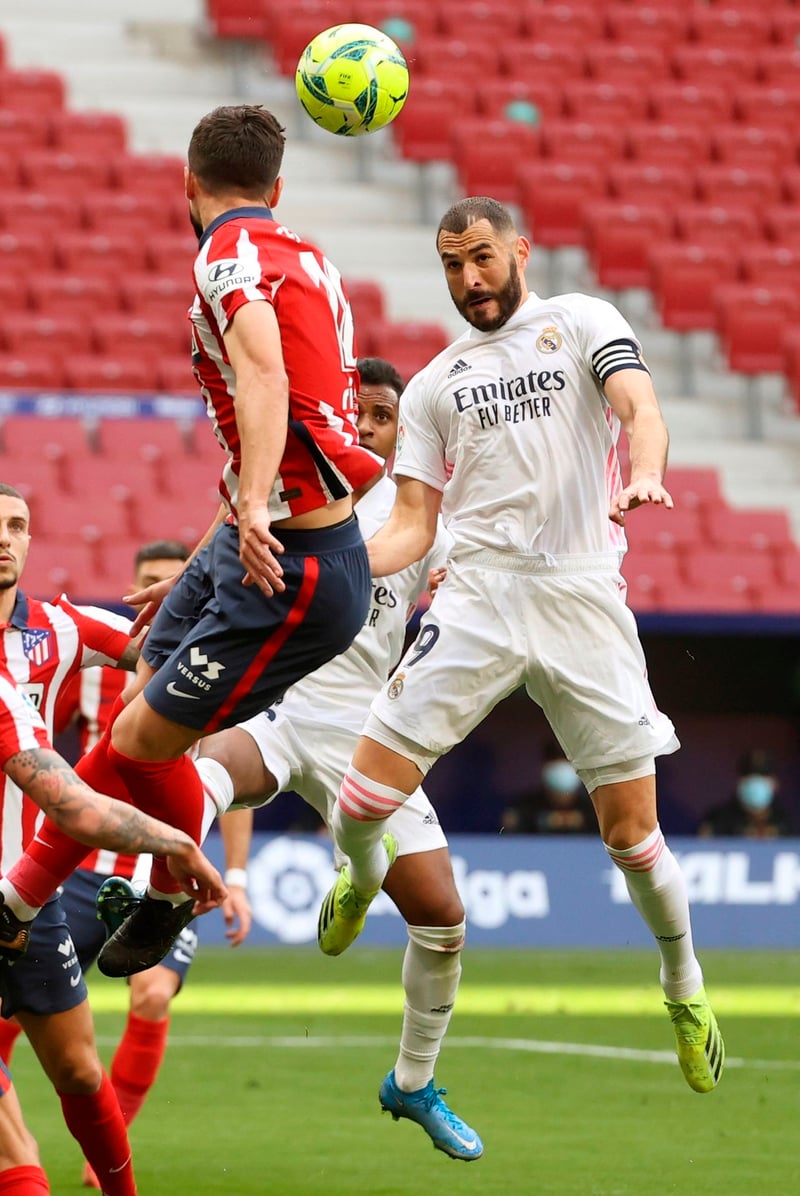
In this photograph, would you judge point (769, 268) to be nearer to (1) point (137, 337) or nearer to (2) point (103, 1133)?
(1) point (137, 337)

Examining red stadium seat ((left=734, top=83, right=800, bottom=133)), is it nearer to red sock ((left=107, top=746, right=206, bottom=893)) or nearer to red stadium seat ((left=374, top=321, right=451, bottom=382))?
red stadium seat ((left=374, top=321, right=451, bottom=382))

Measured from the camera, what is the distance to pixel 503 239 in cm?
657

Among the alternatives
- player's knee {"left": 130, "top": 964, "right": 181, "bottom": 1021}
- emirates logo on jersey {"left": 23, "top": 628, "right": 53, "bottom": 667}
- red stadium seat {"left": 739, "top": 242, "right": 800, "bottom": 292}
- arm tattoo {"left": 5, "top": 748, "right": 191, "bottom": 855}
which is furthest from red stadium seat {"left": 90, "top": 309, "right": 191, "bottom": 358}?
arm tattoo {"left": 5, "top": 748, "right": 191, "bottom": 855}

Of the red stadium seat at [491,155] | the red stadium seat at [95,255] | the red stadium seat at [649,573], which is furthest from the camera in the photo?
the red stadium seat at [491,155]

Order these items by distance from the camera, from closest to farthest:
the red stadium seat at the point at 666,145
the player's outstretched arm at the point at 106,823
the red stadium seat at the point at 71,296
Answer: the player's outstretched arm at the point at 106,823 < the red stadium seat at the point at 71,296 < the red stadium seat at the point at 666,145

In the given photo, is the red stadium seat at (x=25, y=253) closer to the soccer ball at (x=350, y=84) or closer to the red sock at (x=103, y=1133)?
the soccer ball at (x=350, y=84)

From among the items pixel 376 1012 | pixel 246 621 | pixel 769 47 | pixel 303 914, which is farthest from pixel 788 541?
pixel 246 621

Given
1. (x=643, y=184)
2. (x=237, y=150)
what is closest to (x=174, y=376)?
(x=643, y=184)

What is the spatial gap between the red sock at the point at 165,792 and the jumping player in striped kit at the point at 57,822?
240 mm

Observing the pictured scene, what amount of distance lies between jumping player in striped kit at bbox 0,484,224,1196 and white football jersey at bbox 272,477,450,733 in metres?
1.15

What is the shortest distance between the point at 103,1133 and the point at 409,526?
226 cm

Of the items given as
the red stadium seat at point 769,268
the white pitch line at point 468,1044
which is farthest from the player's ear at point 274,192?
the red stadium seat at point 769,268

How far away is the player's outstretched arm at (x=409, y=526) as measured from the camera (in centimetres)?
676

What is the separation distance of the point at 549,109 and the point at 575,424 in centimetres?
1820
